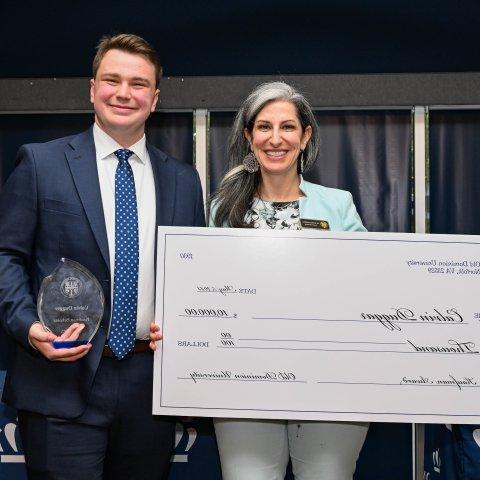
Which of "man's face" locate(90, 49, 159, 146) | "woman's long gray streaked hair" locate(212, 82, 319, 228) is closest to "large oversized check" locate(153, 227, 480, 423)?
"woman's long gray streaked hair" locate(212, 82, 319, 228)

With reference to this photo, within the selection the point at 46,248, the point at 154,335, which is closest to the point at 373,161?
the point at 154,335

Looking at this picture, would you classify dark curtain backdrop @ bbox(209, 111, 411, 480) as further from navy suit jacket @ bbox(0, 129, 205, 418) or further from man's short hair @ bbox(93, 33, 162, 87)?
navy suit jacket @ bbox(0, 129, 205, 418)

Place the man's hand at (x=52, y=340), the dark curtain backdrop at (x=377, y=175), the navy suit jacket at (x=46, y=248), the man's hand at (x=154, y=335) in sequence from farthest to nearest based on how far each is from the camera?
1. the dark curtain backdrop at (x=377, y=175)
2. the man's hand at (x=154, y=335)
3. the navy suit jacket at (x=46, y=248)
4. the man's hand at (x=52, y=340)

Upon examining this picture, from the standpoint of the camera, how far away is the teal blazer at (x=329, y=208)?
7.19 ft

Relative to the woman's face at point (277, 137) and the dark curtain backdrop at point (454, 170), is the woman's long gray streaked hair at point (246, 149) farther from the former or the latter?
the dark curtain backdrop at point (454, 170)

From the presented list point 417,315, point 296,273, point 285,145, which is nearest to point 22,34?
point 285,145

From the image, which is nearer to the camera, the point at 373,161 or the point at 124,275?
the point at 124,275

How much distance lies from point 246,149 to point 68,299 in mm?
936

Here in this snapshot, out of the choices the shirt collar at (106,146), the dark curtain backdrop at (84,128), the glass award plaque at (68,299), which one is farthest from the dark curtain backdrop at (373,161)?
the glass award plaque at (68,299)

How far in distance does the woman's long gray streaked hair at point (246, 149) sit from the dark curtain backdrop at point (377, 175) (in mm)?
1321

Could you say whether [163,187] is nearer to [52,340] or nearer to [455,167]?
[52,340]

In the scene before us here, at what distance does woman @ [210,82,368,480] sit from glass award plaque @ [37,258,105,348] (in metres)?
0.61

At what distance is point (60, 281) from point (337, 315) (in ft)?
3.04

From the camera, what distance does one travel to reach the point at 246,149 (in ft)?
7.74
